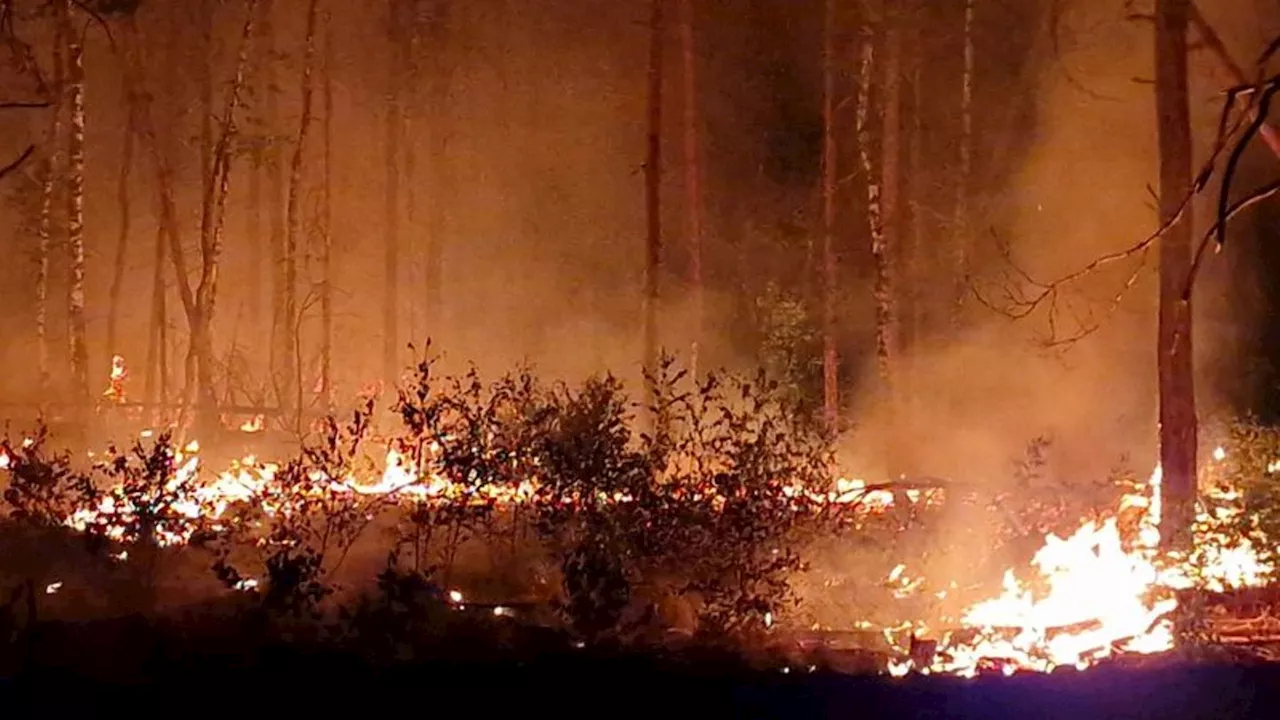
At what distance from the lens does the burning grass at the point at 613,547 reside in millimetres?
6434

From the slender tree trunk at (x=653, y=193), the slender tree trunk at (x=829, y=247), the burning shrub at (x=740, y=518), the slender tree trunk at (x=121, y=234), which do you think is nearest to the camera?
the burning shrub at (x=740, y=518)

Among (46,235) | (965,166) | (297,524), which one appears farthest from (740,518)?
(46,235)

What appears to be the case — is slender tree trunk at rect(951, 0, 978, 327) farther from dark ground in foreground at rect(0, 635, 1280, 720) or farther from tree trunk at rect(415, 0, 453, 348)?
dark ground in foreground at rect(0, 635, 1280, 720)

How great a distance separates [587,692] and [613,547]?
1156mm

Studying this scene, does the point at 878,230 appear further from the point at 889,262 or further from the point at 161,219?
the point at 161,219

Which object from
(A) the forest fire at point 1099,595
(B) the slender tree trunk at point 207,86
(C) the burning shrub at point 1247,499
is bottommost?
(A) the forest fire at point 1099,595

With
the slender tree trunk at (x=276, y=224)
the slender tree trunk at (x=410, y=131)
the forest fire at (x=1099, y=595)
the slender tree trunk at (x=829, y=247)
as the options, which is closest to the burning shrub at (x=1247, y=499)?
the forest fire at (x=1099, y=595)

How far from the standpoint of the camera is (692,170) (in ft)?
61.1

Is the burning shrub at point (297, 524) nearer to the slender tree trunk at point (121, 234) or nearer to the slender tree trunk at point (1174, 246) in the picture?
the slender tree trunk at point (1174, 246)

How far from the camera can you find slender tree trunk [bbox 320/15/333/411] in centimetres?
2081

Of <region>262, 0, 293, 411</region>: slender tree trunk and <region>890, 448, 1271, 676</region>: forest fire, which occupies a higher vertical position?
<region>262, 0, 293, 411</region>: slender tree trunk

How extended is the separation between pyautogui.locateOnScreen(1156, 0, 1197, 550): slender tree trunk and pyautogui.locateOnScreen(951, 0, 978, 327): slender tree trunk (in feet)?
33.8

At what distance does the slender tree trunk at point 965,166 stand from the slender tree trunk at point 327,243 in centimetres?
963

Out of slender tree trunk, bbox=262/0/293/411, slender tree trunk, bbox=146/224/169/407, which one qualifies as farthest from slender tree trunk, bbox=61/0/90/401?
slender tree trunk, bbox=262/0/293/411
